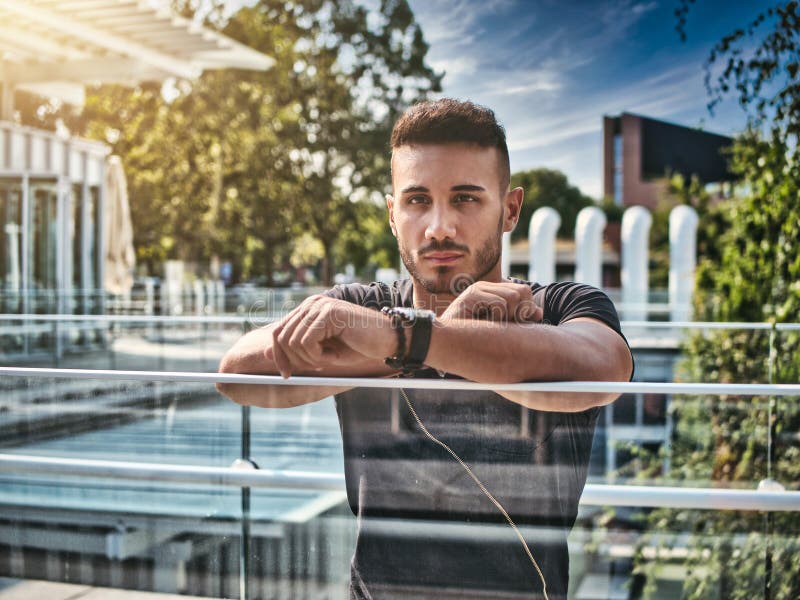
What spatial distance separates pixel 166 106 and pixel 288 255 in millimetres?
10291

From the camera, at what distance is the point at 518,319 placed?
1412 mm

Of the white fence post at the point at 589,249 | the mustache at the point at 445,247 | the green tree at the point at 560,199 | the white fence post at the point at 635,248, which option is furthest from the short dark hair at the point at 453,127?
the green tree at the point at 560,199

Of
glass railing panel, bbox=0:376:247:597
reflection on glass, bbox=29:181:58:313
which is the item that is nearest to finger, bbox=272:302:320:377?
glass railing panel, bbox=0:376:247:597

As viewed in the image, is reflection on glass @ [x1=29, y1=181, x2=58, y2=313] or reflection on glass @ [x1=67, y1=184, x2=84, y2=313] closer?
reflection on glass @ [x1=29, y1=181, x2=58, y2=313]

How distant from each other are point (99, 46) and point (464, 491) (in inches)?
372

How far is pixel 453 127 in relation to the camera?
1619 millimetres

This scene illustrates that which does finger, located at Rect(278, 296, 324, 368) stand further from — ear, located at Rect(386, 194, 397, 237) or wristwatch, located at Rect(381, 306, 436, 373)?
ear, located at Rect(386, 194, 397, 237)

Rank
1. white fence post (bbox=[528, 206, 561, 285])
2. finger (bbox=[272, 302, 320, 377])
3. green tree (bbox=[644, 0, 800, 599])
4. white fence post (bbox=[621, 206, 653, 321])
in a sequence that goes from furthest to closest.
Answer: white fence post (bbox=[621, 206, 653, 321]), white fence post (bbox=[528, 206, 561, 285]), green tree (bbox=[644, 0, 800, 599]), finger (bbox=[272, 302, 320, 377])

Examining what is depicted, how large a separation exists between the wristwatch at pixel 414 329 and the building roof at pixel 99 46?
807 centimetres

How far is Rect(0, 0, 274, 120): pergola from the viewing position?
27.6ft

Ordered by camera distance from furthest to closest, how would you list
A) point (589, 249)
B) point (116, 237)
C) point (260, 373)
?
point (589, 249), point (116, 237), point (260, 373)

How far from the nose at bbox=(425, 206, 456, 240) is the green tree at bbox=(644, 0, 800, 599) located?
1.07 m

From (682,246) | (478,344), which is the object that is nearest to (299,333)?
(478,344)

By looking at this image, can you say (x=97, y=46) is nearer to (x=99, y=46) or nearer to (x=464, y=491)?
(x=99, y=46)
